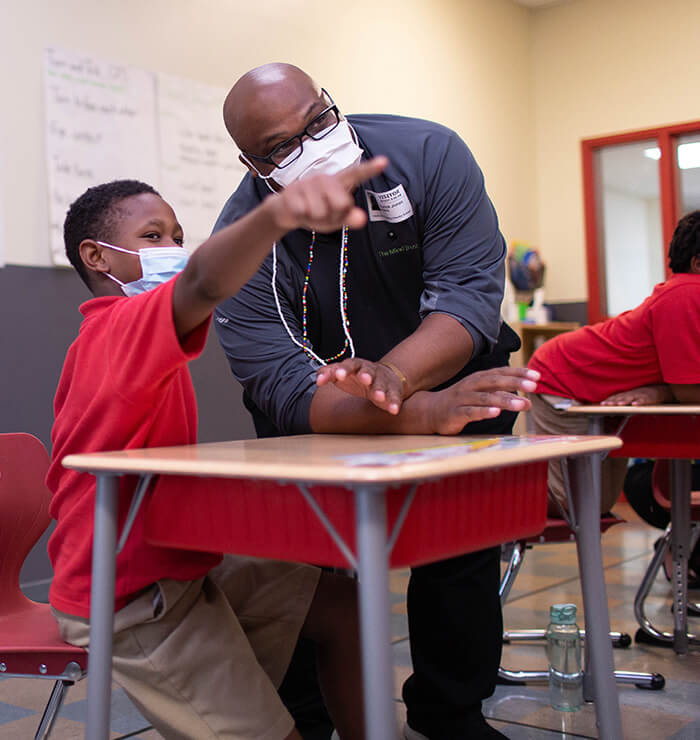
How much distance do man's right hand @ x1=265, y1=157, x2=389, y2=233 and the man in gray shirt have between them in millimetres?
594

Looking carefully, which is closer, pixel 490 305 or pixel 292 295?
pixel 490 305

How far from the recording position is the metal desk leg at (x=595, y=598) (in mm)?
1504

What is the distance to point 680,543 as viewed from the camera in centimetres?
290

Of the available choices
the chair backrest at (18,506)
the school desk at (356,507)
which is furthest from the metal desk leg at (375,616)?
the chair backrest at (18,506)

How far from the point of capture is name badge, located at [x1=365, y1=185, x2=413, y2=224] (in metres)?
1.89

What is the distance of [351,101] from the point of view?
526 cm

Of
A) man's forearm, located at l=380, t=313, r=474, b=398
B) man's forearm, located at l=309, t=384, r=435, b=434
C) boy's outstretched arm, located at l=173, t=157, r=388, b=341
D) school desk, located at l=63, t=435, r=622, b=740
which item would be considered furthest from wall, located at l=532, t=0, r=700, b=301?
boy's outstretched arm, located at l=173, t=157, r=388, b=341

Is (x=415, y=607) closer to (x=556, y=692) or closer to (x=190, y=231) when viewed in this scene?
(x=556, y=692)

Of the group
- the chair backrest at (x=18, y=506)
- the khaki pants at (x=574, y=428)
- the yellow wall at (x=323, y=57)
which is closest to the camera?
the chair backrest at (x=18, y=506)

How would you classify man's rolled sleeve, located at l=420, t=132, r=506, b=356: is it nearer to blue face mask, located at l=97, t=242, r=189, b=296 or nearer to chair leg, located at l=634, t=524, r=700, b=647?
blue face mask, located at l=97, t=242, r=189, b=296

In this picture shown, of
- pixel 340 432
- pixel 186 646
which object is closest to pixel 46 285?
pixel 340 432

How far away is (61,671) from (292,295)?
882 mm

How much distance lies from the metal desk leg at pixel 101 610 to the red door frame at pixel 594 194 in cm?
A: 578

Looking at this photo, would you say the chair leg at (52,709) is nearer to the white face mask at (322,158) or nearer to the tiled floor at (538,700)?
the tiled floor at (538,700)
